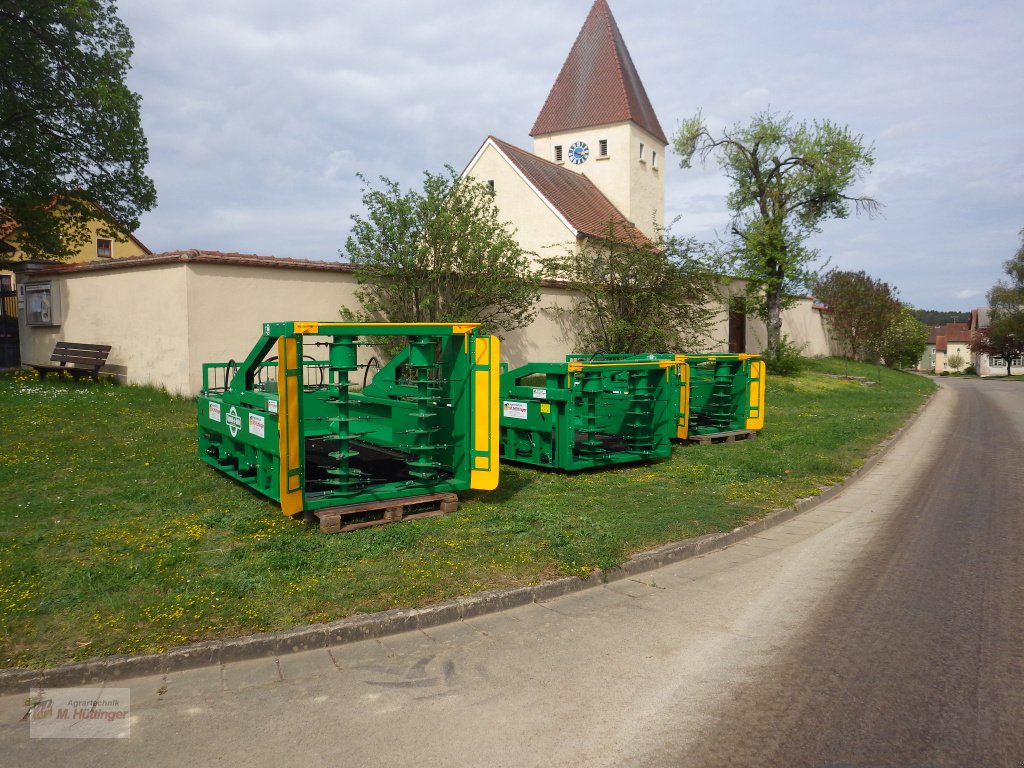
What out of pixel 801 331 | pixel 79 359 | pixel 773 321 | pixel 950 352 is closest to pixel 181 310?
pixel 79 359

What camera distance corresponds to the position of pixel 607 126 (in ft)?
103

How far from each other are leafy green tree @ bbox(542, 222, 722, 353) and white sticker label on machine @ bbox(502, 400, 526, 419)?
10225 millimetres

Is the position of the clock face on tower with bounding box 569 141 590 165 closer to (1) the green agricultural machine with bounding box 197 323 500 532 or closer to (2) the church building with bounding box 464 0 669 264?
(2) the church building with bounding box 464 0 669 264

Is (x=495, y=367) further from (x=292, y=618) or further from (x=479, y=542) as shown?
(x=292, y=618)

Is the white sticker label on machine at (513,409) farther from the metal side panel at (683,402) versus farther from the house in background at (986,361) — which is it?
the house in background at (986,361)

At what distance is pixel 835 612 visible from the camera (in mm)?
5102

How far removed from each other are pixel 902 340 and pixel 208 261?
42245 millimetres

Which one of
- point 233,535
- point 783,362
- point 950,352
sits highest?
point 950,352

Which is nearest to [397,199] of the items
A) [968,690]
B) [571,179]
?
[968,690]

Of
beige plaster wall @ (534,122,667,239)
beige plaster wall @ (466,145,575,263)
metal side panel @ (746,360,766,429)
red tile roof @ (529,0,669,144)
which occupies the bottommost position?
metal side panel @ (746,360,766,429)

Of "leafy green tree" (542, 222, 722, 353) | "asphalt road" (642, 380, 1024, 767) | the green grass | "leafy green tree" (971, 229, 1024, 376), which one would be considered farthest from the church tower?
"leafy green tree" (971, 229, 1024, 376)

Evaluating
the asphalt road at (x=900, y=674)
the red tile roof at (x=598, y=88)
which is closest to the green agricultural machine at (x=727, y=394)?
the asphalt road at (x=900, y=674)

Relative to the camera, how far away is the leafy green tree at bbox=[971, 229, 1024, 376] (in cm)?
6297

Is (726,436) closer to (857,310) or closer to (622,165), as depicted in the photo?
(622,165)
